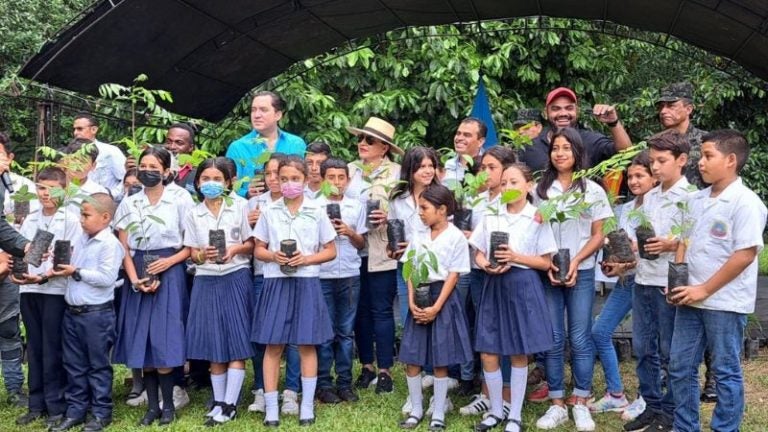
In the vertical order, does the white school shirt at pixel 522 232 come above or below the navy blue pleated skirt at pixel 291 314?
above

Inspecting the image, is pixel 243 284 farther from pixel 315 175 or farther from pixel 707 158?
pixel 707 158

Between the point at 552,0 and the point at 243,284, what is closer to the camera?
the point at 243,284

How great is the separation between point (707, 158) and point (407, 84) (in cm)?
571

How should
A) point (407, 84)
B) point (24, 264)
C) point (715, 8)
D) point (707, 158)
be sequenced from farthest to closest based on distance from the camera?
point (407, 84) < point (715, 8) < point (24, 264) < point (707, 158)

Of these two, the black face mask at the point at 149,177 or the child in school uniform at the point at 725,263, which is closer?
the child in school uniform at the point at 725,263

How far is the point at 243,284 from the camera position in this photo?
5262 millimetres

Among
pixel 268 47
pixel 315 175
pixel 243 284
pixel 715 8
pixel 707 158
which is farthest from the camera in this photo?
pixel 268 47

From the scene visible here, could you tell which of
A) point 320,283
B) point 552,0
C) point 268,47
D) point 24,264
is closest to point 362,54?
point 268,47

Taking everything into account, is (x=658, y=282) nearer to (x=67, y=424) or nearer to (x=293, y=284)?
(x=293, y=284)

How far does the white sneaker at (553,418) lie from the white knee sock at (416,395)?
0.75 meters

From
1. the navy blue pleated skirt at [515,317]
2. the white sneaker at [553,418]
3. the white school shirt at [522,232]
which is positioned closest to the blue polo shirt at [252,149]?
the white school shirt at [522,232]

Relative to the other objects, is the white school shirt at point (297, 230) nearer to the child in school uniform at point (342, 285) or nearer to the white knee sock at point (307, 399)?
the child in school uniform at point (342, 285)

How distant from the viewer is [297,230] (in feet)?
16.8

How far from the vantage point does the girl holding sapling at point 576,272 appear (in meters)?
4.95
